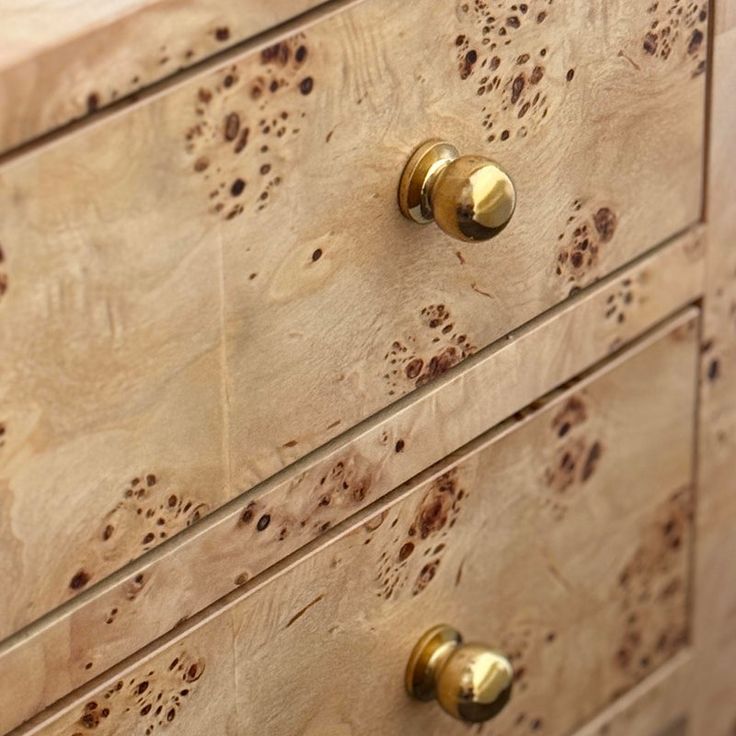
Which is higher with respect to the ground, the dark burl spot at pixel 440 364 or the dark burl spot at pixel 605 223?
the dark burl spot at pixel 605 223

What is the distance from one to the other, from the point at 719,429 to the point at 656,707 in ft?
0.57

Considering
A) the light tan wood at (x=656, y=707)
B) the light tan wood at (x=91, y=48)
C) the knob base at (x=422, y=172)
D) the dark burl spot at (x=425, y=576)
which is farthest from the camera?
the light tan wood at (x=656, y=707)

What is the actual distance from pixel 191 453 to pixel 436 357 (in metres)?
0.13

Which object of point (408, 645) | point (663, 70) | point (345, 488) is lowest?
point (408, 645)

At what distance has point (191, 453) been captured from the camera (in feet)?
1.89

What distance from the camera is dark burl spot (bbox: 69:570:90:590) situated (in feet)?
1.85

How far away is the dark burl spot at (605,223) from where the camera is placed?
69cm

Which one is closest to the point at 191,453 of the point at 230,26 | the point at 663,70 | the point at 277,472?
the point at 277,472

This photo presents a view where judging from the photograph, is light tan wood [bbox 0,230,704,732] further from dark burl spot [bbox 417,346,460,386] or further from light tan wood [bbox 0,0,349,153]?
light tan wood [bbox 0,0,349,153]

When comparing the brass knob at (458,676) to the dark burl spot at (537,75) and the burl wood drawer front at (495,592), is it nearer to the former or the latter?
the burl wood drawer front at (495,592)

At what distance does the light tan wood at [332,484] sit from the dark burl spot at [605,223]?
0.03 metres

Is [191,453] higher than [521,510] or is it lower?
higher

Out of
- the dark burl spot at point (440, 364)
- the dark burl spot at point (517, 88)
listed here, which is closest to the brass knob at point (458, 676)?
the dark burl spot at point (440, 364)

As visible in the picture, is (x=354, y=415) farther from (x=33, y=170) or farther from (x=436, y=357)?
(x=33, y=170)
